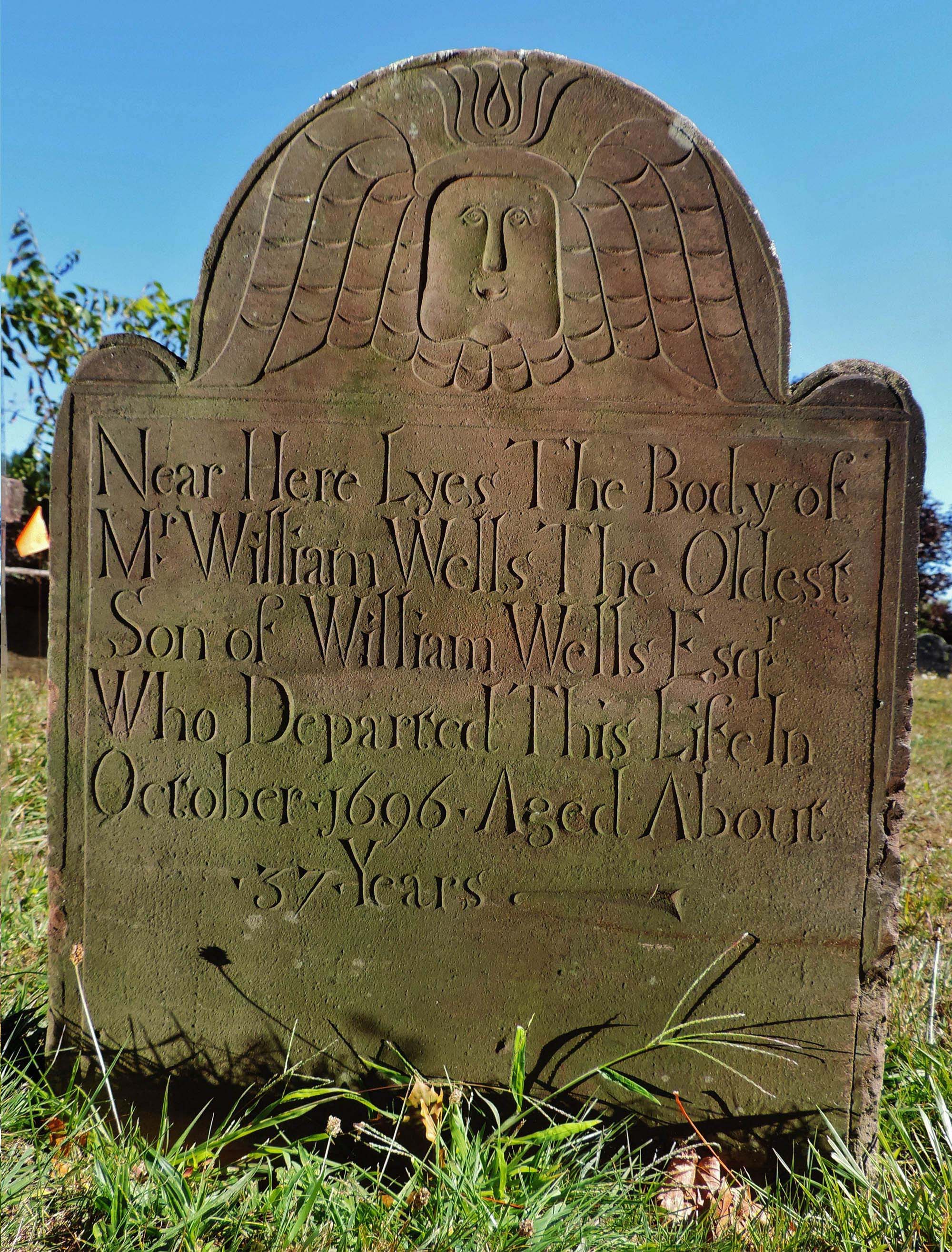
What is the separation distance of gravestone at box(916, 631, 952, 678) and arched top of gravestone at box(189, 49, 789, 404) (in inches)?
671

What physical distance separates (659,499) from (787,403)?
0.44m

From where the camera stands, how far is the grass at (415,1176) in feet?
5.98

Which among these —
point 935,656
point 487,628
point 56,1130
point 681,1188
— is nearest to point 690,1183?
point 681,1188

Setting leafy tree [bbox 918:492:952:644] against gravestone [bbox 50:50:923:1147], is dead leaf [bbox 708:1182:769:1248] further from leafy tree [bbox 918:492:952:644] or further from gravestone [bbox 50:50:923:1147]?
leafy tree [bbox 918:492:952:644]

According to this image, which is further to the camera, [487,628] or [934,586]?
[934,586]

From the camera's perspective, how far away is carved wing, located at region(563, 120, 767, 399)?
87.7 inches

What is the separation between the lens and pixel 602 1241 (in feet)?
5.99

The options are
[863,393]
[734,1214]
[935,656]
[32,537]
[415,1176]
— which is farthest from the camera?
[935,656]

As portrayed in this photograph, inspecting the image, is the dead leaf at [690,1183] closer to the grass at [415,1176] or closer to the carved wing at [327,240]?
the grass at [415,1176]

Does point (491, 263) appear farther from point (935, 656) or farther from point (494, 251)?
point (935, 656)

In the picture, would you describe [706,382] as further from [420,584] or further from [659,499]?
[420,584]

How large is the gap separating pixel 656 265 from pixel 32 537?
5722 mm

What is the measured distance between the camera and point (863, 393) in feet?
7.33

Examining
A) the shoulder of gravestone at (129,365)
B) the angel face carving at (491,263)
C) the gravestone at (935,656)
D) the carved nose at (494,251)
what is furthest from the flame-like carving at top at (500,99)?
the gravestone at (935,656)
